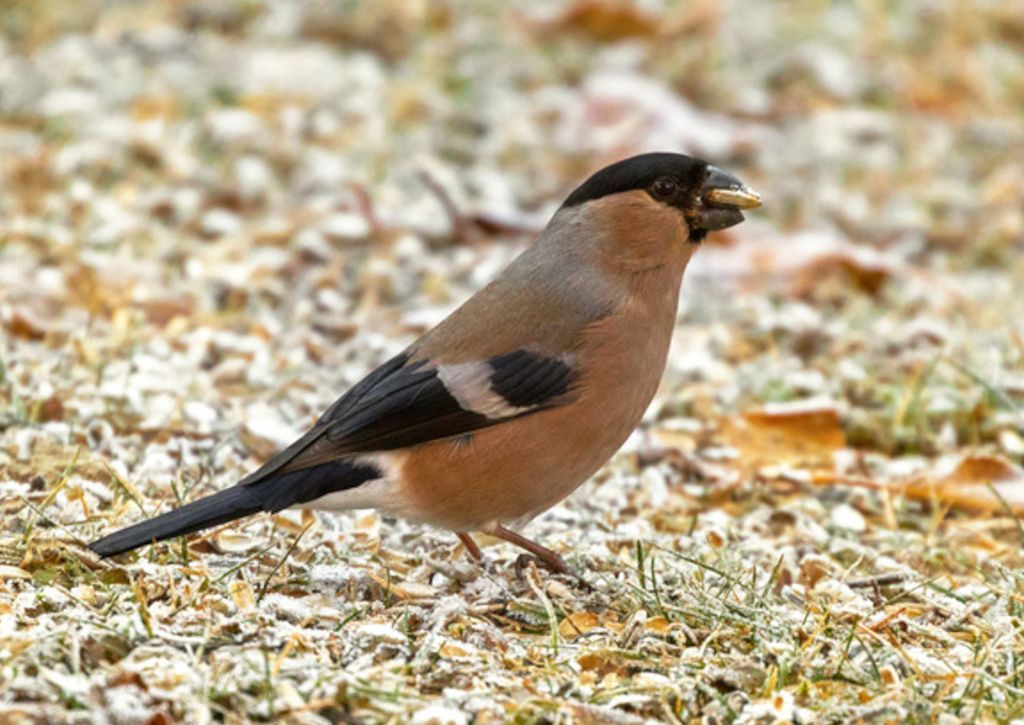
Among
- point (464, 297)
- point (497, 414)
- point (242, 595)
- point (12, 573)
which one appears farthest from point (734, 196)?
point (12, 573)

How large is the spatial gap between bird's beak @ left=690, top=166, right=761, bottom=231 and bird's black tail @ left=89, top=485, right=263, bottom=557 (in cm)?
144

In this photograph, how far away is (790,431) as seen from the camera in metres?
4.99

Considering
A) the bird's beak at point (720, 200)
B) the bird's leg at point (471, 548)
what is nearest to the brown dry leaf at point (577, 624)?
the bird's leg at point (471, 548)

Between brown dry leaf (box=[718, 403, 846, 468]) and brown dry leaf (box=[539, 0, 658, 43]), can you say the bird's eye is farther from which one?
brown dry leaf (box=[539, 0, 658, 43])

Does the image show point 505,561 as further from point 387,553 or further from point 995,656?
point 995,656

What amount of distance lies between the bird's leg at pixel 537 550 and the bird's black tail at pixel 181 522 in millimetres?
641

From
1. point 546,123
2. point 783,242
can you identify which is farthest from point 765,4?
point 783,242

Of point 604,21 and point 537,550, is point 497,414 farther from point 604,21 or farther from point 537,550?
point 604,21

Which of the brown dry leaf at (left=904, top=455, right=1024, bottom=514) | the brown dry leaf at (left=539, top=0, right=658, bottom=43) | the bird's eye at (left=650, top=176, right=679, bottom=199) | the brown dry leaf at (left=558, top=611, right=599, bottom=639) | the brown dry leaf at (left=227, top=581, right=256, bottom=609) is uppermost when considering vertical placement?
the brown dry leaf at (left=539, top=0, right=658, bottom=43)

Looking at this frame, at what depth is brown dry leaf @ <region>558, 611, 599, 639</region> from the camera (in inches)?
139

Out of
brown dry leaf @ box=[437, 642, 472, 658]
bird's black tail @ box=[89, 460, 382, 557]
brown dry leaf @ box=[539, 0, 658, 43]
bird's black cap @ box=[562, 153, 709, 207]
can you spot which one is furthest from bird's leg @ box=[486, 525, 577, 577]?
brown dry leaf @ box=[539, 0, 658, 43]

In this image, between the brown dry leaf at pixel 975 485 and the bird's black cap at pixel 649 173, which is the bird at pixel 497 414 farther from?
the brown dry leaf at pixel 975 485

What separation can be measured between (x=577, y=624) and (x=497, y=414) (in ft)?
1.86

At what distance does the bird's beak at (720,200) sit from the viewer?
13.8 ft
